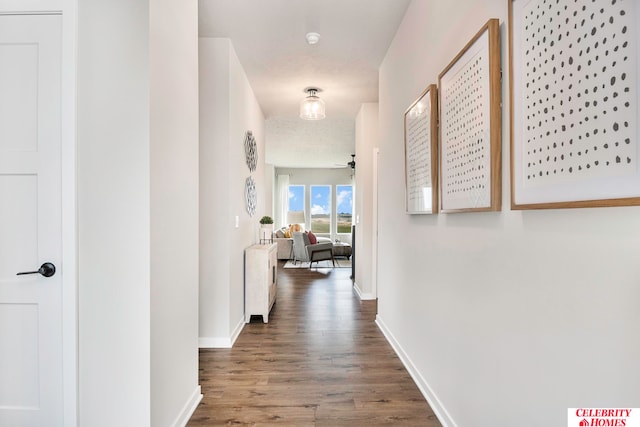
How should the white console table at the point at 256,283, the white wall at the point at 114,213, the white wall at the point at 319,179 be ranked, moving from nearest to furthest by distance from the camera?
the white wall at the point at 114,213
the white console table at the point at 256,283
the white wall at the point at 319,179

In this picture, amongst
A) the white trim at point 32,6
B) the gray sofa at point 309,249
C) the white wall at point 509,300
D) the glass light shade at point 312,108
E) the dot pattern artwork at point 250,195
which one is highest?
the glass light shade at point 312,108

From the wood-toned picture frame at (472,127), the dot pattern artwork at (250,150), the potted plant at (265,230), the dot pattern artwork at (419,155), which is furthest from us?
the potted plant at (265,230)

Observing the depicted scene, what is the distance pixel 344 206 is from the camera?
1171 cm

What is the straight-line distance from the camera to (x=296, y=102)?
4.84 m

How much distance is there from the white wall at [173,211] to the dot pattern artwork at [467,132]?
1461mm

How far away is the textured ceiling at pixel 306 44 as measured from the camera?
2635mm

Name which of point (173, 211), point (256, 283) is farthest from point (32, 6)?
point (256, 283)

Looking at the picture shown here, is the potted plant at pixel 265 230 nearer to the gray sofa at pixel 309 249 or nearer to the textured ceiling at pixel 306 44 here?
the textured ceiling at pixel 306 44

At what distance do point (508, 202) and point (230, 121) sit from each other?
255 cm

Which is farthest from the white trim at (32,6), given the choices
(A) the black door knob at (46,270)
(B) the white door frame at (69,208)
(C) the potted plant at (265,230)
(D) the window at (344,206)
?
(D) the window at (344,206)

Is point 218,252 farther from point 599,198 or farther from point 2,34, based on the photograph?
point 599,198

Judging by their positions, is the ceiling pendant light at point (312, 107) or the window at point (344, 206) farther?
the window at point (344, 206)

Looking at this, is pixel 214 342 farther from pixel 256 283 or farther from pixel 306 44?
pixel 306 44

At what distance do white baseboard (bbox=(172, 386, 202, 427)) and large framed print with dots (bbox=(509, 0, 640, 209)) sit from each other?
1.96m
